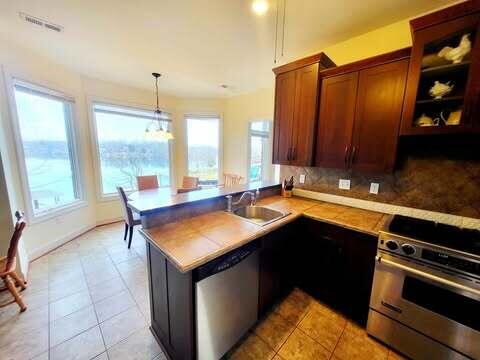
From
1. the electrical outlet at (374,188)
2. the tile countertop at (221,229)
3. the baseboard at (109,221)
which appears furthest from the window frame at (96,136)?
the electrical outlet at (374,188)

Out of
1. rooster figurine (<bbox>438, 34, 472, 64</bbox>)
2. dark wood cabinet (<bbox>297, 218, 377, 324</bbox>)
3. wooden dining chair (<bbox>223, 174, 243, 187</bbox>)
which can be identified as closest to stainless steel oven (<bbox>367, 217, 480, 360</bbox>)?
dark wood cabinet (<bbox>297, 218, 377, 324</bbox>)

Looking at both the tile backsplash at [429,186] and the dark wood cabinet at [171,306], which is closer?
the dark wood cabinet at [171,306]

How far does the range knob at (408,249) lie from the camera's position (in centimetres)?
132

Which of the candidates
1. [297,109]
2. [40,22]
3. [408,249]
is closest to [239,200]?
[297,109]

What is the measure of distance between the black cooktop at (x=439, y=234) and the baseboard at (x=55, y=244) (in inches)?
164

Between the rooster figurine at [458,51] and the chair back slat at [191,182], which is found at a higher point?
the rooster figurine at [458,51]

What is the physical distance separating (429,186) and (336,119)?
41.0 inches

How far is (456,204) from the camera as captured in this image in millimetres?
1671

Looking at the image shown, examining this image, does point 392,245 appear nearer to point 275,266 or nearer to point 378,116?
point 275,266

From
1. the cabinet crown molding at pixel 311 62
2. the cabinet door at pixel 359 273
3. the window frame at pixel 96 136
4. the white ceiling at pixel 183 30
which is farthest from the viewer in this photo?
the window frame at pixel 96 136

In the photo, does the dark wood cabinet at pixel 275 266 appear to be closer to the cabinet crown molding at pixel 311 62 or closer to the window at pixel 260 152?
the cabinet crown molding at pixel 311 62

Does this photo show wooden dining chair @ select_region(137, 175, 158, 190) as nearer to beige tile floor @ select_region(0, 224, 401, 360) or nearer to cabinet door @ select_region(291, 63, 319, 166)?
beige tile floor @ select_region(0, 224, 401, 360)

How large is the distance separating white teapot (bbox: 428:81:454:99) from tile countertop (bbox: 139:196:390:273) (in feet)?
3.53

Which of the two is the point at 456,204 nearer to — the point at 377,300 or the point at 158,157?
the point at 377,300
